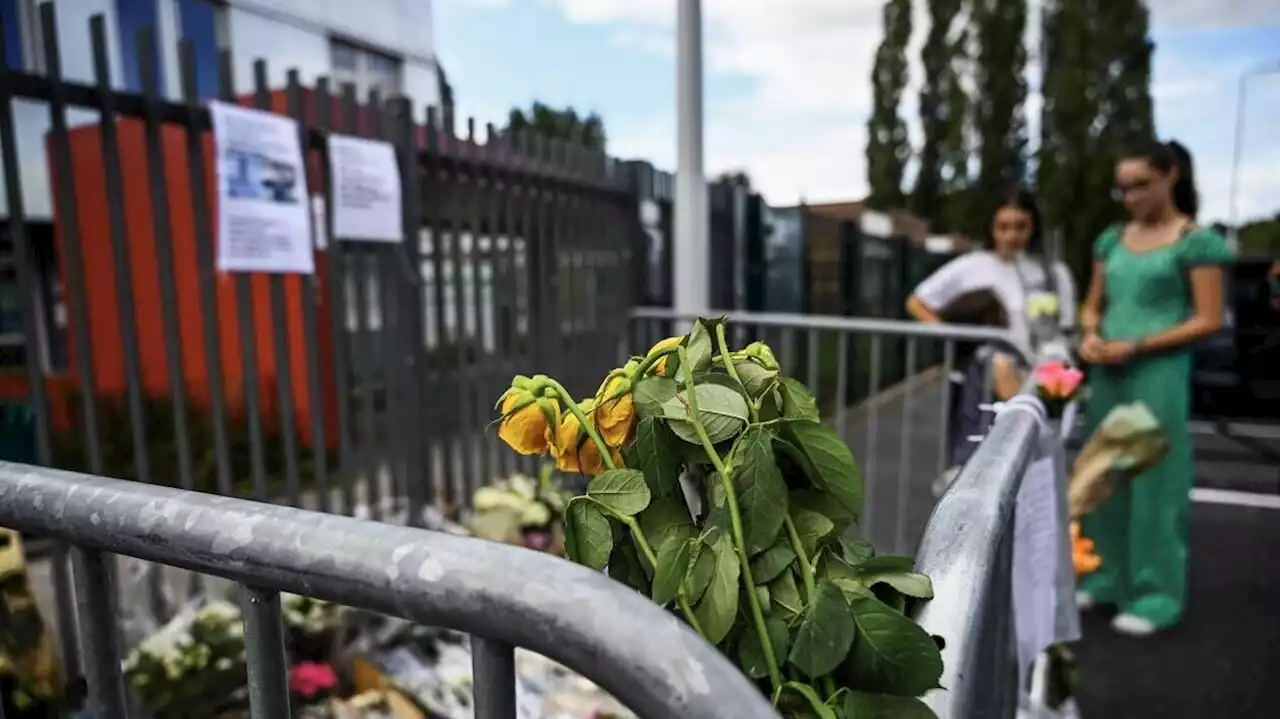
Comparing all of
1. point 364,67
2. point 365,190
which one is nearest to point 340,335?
point 365,190

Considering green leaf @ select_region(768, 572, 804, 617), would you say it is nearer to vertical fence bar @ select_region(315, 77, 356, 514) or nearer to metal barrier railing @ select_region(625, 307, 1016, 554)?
metal barrier railing @ select_region(625, 307, 1016, 554)

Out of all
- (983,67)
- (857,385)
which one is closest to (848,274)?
(857,385)

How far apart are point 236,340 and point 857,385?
4939mm

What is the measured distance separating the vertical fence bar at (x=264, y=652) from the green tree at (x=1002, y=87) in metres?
18.7

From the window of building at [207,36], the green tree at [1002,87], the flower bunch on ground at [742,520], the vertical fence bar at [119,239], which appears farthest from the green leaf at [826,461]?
the green tree at [1002,87]

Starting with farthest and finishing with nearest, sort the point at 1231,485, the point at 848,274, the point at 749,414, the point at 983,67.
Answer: the point at 983,67 < the point at 848,274 < the point at 1231,485 < the point at 749,414

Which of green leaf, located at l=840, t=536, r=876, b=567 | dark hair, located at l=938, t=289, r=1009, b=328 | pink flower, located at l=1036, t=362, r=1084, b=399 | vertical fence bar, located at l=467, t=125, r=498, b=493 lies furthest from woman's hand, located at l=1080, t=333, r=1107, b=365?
green leaf, located at l=840, t=536, r=876, b=567

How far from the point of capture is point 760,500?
0.51 metres

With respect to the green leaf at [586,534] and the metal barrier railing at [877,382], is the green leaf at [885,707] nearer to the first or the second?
the green leaf at [586,534]

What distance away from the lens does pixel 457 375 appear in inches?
120

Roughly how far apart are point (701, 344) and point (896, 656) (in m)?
0.24

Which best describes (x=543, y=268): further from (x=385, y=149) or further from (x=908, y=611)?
(x=908, y=611)

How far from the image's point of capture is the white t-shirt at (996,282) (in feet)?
9.99

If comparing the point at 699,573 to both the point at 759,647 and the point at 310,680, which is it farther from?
the point at 310,680
